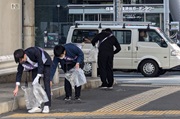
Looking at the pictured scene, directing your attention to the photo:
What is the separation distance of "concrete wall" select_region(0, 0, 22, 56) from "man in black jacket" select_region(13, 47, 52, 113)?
6371mm

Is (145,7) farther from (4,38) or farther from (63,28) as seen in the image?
(4,38)

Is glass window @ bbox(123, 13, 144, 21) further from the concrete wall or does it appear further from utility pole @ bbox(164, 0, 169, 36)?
the concrete wall

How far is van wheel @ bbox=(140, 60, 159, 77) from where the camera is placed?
1955 centimetres

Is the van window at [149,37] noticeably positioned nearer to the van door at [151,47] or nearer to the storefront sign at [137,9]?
the van door at [151,47]

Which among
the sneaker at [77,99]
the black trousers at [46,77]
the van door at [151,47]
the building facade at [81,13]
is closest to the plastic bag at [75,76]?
the sneaker at [77,99]

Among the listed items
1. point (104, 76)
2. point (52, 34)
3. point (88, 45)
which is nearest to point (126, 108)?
point (104, 76)

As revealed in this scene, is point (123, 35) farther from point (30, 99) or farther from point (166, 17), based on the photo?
point (30, 99)

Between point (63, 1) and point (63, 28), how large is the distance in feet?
8.90

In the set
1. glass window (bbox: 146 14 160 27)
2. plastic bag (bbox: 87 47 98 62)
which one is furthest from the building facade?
plastic bag (bbox: 87 47 98 62)

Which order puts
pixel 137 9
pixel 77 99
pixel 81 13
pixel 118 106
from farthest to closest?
pixel 81 13 < pixel 137 9 < pixel 77 99 < pixel 118 106

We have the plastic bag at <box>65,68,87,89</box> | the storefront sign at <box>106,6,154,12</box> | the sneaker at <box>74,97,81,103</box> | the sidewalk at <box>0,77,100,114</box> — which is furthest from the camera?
the storefront sign at <box>106,6,154,12</box>

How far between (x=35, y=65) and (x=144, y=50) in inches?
389

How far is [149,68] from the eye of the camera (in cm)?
1956

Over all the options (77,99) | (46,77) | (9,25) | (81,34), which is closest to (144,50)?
(81,34)
